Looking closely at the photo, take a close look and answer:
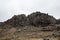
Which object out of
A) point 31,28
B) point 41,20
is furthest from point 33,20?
point 31,28

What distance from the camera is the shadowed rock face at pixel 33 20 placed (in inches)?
1286

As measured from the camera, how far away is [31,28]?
29.9 metres

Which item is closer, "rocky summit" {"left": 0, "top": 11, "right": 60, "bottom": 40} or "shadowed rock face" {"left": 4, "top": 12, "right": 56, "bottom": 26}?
"rocky summit" {"left": 0, "top": 11, "right": 60, "bottom": 40}

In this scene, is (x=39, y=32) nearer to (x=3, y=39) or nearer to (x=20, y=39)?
(x=20, y=39)

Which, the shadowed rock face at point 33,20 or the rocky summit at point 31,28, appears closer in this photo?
the rocky summit at point 31,28

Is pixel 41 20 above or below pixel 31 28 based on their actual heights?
above

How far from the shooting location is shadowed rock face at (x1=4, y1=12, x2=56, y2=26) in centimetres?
3266

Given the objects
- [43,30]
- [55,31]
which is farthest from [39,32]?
[55,31]

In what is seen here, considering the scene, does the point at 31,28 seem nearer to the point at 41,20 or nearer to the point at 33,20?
the point at 33,20

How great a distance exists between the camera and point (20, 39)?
29.1 m

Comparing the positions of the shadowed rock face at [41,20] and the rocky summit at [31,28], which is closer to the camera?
the rocky summit at [31,28]

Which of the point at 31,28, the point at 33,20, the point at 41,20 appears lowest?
the point at 31,28

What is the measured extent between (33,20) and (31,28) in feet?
11.4

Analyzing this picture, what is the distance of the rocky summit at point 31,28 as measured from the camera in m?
29.0
